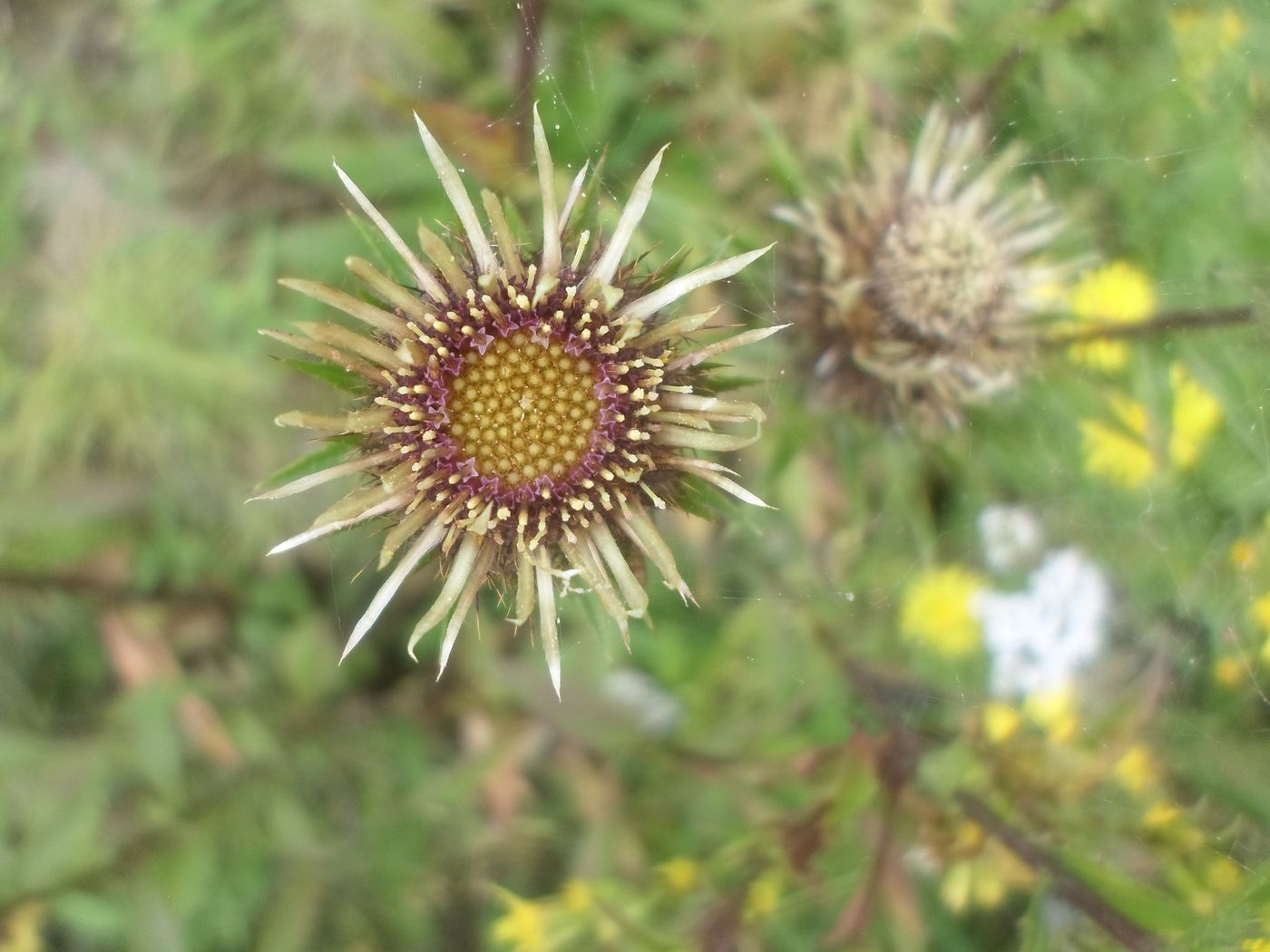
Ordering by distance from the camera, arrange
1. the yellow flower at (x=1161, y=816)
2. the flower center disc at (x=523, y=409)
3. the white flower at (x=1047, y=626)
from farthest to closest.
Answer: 1. the white flower at (x=1047, y=626)
2. the yellow flower at (x=1161, y=816)
3. the flower center disc at (x=523, y=409)

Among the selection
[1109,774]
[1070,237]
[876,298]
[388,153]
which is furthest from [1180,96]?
[388,153]

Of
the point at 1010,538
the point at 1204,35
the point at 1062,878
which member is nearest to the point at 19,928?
the point at 1062,878

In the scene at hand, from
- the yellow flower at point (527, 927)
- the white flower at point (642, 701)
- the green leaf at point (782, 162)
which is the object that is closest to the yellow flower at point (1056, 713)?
the white flower at point (642, 701)

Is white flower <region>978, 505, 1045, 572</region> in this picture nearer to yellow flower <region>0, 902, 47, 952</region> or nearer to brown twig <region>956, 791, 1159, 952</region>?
brown twig <region>956, 791, 1159, 952</region>

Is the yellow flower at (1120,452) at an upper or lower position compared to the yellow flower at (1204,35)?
lower

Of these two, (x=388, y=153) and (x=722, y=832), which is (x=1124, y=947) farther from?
(x=388, y=153)

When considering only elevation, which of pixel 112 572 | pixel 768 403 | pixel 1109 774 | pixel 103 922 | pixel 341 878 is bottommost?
pixel 1109 774

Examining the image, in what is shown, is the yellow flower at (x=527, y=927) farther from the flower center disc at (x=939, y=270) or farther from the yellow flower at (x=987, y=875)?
the flower center disc at (x=939, y=270)
